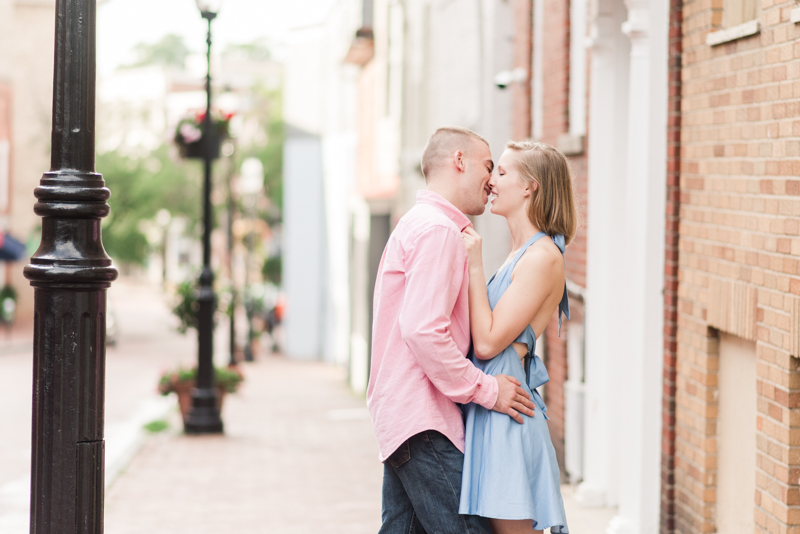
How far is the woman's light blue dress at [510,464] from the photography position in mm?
3318

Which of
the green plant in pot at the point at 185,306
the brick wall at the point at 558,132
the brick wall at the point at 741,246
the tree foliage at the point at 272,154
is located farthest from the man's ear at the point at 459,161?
the tree foliage at the point at 272,154

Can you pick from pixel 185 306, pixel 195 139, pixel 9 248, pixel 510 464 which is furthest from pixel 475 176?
pixel 9 248

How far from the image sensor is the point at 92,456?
3568 mm

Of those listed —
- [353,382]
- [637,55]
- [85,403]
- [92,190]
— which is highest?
[637,55]

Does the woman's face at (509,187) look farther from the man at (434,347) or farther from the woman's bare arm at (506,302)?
the woman's bare arm at (506,302)

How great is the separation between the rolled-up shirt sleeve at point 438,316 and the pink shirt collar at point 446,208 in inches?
4.7

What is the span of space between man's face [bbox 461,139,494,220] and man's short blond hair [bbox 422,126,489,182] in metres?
0.02

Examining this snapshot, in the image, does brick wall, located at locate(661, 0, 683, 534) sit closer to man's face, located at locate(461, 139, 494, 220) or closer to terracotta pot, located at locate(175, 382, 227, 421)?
man's face, located at locate(461, 139, 494, 220)

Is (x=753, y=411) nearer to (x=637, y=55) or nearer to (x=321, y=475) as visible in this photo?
(x=637, y=55)

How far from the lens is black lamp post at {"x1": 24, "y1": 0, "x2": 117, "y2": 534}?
3521 millimetres

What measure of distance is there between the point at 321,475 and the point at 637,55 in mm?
5096

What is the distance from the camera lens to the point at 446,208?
3424 mm

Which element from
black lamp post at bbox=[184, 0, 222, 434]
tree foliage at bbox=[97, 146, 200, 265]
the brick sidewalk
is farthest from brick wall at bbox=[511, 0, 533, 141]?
tree foliage at bbox=[97, 146, 200, 265]

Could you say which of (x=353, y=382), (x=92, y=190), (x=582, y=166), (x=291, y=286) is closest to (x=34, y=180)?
(x=291, y=286)
